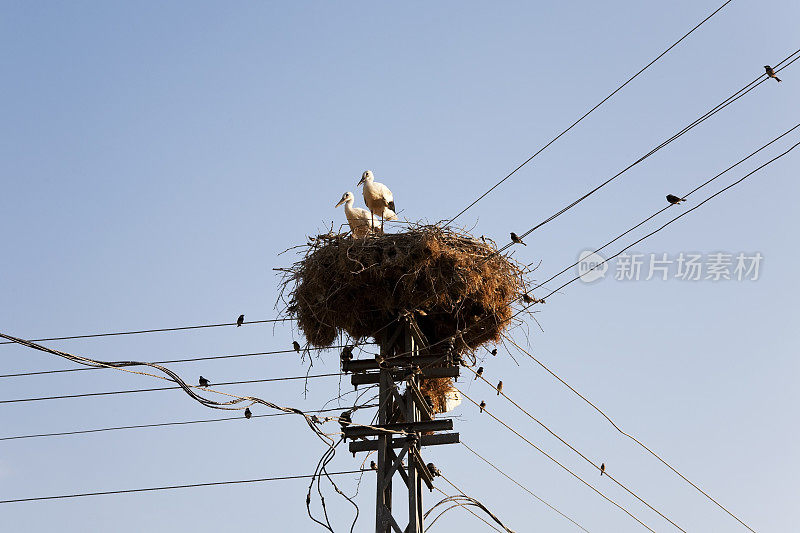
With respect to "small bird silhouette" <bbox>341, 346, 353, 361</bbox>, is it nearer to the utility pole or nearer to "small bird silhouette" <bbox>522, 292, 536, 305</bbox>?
the utility pole

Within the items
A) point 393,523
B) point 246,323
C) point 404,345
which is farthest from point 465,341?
point 246,323

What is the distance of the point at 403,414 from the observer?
27.0 feet

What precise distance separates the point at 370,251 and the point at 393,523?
7.36ft

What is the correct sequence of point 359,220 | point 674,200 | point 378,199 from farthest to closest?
point 378,199, point 359,220, point 674,200

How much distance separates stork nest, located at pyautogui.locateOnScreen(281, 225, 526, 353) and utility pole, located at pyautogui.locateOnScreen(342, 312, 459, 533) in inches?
8.5

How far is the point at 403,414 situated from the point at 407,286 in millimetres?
1027

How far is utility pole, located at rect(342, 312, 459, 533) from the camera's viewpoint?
7789 mm

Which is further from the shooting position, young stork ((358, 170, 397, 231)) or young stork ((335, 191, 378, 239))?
young stork ((358, 170, 397, 231))

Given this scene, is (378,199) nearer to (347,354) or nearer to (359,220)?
(359,220)

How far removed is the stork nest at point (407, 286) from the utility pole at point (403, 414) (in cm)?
22

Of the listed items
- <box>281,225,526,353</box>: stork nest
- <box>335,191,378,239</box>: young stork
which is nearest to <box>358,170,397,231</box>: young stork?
<box>335,191,378,239</box>: young stork

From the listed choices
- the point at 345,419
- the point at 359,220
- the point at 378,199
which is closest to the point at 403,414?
the point at 345,419

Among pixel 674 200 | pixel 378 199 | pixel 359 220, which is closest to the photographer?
pixel 674 200

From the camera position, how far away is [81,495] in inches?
425
